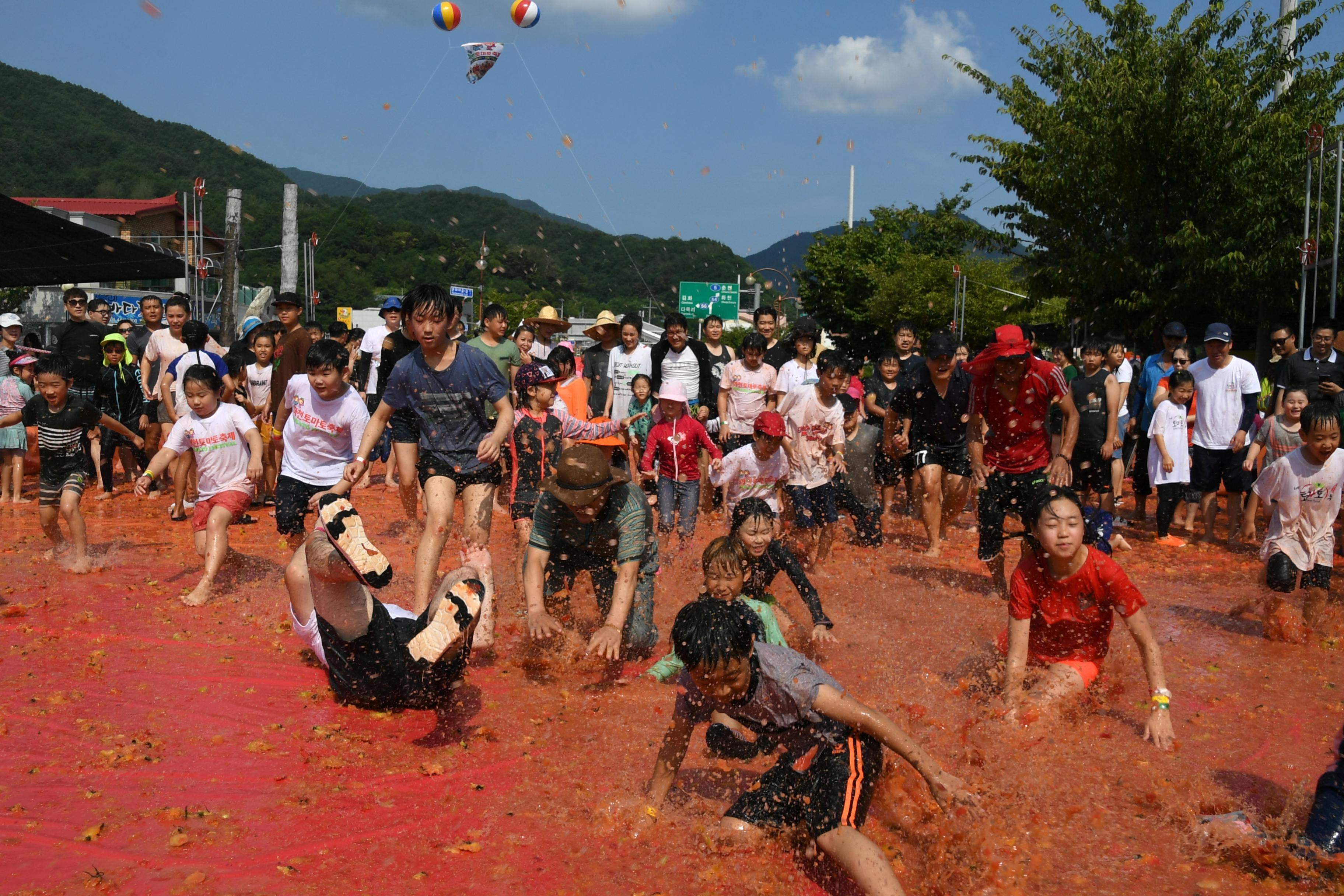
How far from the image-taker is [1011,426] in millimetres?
6359

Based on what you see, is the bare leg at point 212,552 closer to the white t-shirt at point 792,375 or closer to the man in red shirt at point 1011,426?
the white t-shirt at point 792,375

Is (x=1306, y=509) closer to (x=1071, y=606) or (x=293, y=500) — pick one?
(x=1071, y=606)

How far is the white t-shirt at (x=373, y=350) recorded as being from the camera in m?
11.5

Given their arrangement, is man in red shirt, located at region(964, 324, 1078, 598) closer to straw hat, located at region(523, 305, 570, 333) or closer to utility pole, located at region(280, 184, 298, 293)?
straw hat, located at region(523, 305, 570, 333)

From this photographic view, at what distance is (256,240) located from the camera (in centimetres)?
5822

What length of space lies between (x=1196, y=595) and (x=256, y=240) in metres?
59.8

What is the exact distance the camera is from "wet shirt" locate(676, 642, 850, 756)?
10.7ft

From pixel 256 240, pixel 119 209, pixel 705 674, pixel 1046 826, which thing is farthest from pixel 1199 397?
pixel 256 240

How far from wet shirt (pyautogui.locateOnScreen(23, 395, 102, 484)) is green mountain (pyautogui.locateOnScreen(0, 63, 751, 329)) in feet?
118

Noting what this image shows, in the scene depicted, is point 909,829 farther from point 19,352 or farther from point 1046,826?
point 19,352

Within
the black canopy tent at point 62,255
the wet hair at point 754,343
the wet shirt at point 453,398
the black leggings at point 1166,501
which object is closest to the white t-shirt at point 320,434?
the wet shirt at point 453,398

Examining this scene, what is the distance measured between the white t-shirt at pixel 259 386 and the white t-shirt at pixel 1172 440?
8.45m

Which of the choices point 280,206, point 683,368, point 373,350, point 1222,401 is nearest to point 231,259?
point 373,350

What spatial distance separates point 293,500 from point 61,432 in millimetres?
2499
